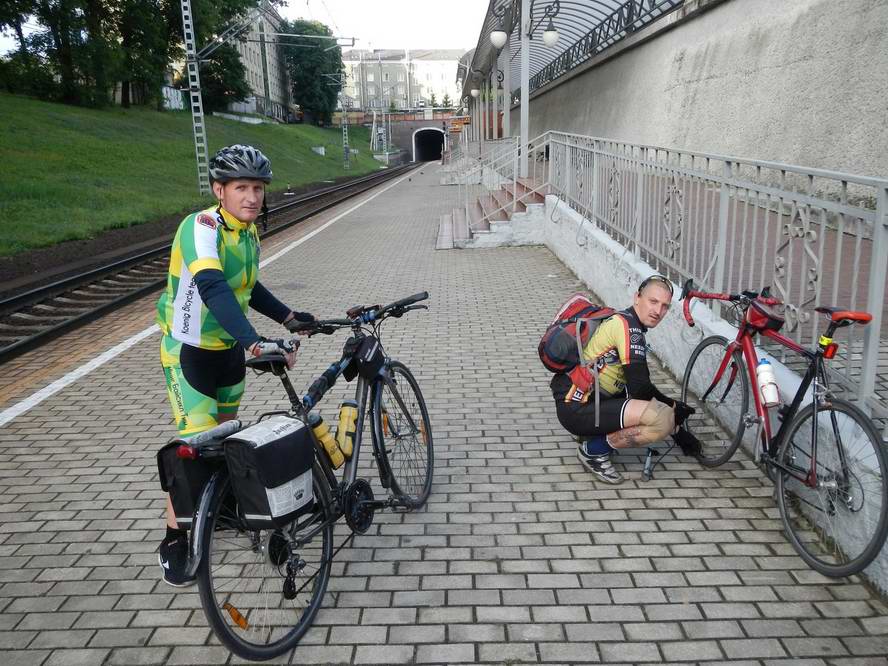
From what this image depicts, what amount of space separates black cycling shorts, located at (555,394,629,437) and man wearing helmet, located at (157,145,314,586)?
1.79 meters

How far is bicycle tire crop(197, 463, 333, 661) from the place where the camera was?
2.68 meters

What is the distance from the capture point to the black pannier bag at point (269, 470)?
265 cm

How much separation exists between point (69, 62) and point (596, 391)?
133ft

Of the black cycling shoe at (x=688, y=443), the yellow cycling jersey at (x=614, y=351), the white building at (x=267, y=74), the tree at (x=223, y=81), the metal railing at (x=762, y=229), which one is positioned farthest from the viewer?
the white building at (x=267, y=74)

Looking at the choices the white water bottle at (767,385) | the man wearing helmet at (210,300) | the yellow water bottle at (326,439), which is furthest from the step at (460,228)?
the yellow water bottle at (326,439)

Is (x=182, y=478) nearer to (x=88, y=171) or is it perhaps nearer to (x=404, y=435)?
(x=404, y=435)

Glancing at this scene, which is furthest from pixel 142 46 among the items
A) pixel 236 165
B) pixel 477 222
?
pixel 236 165

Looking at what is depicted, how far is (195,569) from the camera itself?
257 centimetres

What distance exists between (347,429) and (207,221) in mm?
1139

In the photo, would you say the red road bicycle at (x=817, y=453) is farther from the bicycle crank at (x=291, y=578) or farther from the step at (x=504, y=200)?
the step at (x=504, y=200)

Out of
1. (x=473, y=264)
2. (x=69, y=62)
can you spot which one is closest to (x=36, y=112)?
(x=69, y=62)

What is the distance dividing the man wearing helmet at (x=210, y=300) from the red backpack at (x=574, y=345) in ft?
5.16

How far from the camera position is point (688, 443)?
466cm

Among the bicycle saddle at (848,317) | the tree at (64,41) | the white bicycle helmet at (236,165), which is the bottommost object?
the bicycle saddle at (848,317)
